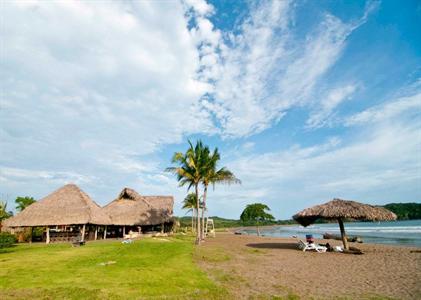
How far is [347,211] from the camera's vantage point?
14.9m

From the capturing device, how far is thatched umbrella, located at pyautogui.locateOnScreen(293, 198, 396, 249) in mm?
14695

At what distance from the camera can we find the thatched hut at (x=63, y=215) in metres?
21.2

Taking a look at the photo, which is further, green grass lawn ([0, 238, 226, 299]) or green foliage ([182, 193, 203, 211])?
green foliage ([182, 193, 203, 211])

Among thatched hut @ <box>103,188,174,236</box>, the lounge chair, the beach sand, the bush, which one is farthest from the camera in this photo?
thatched hut @ <box>103,188,174,236</box>

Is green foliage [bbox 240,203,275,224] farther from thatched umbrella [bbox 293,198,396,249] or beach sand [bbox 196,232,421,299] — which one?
beach sand [bbox 196,232,421,299]

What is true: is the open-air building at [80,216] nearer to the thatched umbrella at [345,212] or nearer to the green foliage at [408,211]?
the thatched umbrella at [345,212]

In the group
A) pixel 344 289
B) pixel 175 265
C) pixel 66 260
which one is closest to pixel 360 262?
pixel 344 289

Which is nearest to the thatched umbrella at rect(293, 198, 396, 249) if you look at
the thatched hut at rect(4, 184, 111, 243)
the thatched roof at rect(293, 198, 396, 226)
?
the thatched roof at rect(293, 198, 396, 226)

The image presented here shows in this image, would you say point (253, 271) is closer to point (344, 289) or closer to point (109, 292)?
point (344, 289)

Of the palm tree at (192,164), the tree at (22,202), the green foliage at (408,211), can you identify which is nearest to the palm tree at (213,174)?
the palm tree at (192,164)

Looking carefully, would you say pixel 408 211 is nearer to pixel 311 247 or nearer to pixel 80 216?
pixel 311 247

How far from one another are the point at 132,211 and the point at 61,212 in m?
6.66

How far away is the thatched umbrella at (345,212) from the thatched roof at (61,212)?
1636 cm

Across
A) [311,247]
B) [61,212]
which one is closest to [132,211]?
[61,212]
